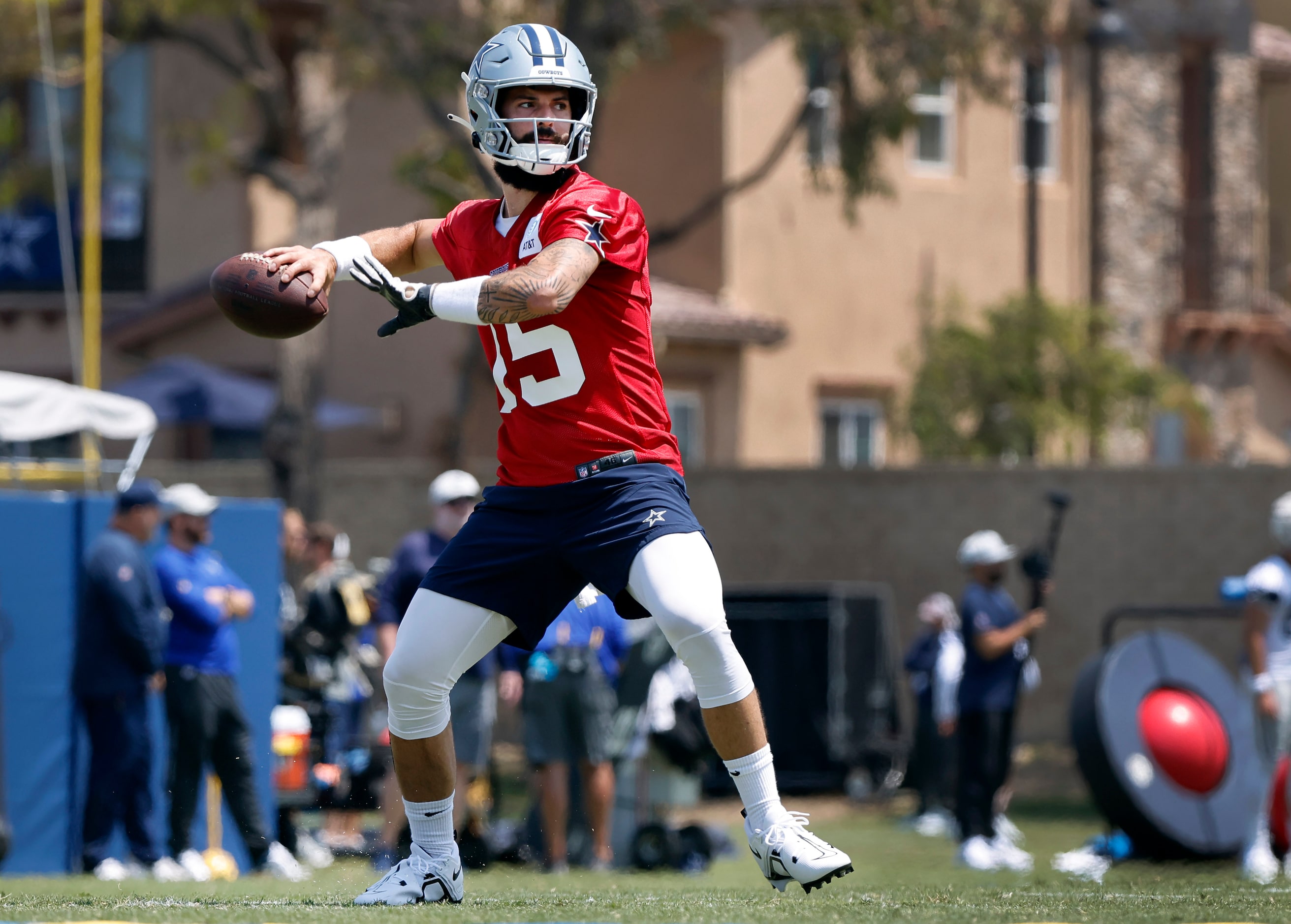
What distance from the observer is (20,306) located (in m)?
22.6

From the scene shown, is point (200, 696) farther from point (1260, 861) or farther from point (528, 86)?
point (528, 86)

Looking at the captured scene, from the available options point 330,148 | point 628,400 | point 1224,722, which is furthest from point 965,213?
point 628,400

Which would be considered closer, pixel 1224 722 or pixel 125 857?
pixel 125 857

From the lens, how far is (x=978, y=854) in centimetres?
1078

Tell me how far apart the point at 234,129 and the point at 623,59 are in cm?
701

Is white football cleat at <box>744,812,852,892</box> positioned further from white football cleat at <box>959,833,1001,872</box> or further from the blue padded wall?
the blue padded wall

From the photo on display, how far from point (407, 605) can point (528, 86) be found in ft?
17.9

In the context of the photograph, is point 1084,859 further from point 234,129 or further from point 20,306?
point 20,306

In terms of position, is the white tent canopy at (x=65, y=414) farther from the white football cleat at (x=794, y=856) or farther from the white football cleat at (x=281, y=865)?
the white football cleat at (x=794, y=856)

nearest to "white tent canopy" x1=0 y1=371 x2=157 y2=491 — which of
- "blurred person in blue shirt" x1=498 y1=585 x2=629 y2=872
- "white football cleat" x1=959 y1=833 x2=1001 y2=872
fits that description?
"blurred person in blue shirt" x1=498 y1=585 x2=629 y2=872

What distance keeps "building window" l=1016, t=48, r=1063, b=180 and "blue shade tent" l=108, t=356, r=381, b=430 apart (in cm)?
1046

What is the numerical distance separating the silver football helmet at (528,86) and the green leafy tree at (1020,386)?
17.1 metres

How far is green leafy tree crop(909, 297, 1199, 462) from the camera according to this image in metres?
22.1

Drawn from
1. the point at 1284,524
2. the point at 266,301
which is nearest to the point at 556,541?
the point at 266,301
